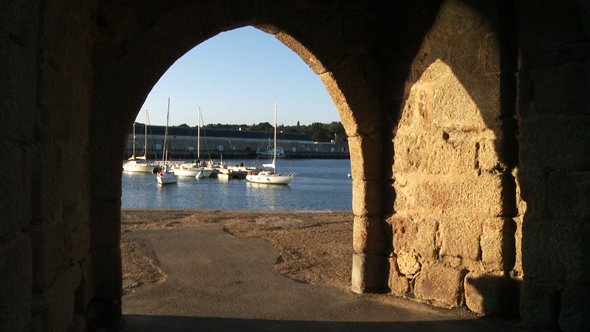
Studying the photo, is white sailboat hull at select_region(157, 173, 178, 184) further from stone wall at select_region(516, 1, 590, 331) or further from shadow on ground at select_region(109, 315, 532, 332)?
stone wall at select_region(516, 1, 590, 331)

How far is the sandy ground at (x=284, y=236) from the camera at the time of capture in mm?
4863

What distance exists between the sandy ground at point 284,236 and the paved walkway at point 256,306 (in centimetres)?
18

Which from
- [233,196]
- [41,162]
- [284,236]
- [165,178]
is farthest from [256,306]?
[165,178]

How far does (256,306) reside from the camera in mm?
3971

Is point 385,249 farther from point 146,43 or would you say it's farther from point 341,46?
point 146,43

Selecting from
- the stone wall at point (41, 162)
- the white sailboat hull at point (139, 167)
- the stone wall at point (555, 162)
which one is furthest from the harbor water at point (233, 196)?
the stone wall at point (41, 162)

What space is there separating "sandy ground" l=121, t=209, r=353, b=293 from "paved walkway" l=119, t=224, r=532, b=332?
183mm

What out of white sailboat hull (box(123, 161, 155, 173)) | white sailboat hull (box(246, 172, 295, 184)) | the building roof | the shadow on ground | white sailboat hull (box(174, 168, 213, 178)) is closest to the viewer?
the shadow on ground

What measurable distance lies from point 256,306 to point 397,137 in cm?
180

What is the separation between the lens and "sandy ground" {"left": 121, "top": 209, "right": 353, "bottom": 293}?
16.0ft

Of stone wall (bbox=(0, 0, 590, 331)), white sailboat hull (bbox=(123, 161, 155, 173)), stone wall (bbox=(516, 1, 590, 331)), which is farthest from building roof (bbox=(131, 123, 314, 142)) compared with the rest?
stone wall (bbox=(516, 1, 590, 331))

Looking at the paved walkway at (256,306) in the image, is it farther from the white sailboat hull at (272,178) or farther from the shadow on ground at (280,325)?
the white sailboat hull at (272,178)

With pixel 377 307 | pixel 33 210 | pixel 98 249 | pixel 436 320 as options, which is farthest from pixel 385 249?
pixel 33 210

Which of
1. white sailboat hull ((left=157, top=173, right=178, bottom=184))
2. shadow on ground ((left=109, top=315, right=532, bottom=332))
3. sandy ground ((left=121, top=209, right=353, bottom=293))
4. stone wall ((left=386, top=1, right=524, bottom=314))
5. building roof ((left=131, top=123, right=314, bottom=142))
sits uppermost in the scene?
building roof ((left=131, top=123, right=314, bottom=142))
